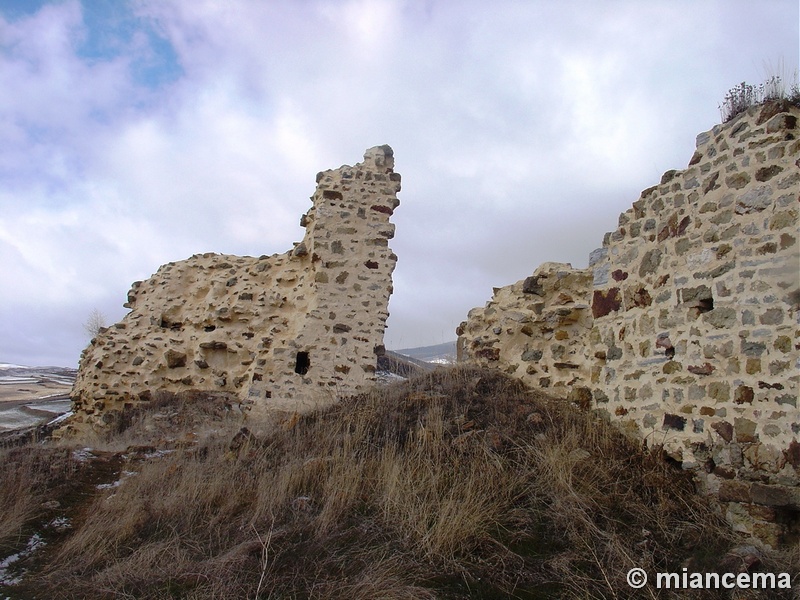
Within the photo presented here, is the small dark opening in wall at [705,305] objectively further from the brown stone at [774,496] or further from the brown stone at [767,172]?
the brown stone at [774,496]

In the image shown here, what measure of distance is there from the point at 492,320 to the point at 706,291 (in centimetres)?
317

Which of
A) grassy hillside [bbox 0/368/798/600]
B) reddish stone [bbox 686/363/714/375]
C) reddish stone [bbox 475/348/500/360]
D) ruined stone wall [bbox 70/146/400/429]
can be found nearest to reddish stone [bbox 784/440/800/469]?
grassy hillside [bbox 0/368/798/600]

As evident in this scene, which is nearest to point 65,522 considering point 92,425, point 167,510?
point 167,510

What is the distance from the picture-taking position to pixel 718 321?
4484mm

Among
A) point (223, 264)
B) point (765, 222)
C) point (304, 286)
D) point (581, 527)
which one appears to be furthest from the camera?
point (223, 264)

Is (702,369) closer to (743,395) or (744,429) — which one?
(743,395)

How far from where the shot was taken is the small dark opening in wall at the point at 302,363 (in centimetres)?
830

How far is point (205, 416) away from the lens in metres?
8.12

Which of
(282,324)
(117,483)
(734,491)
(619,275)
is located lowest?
(117,483)

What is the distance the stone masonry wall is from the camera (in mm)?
3982

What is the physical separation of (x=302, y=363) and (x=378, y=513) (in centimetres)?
442

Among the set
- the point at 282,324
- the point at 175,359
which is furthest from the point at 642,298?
the point at 175,359

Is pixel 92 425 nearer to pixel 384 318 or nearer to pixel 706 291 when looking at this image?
pixel 384 318

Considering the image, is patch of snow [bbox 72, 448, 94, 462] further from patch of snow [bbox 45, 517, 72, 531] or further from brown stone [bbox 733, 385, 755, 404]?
brown stone [bbox 733, 385, 755, 404]
